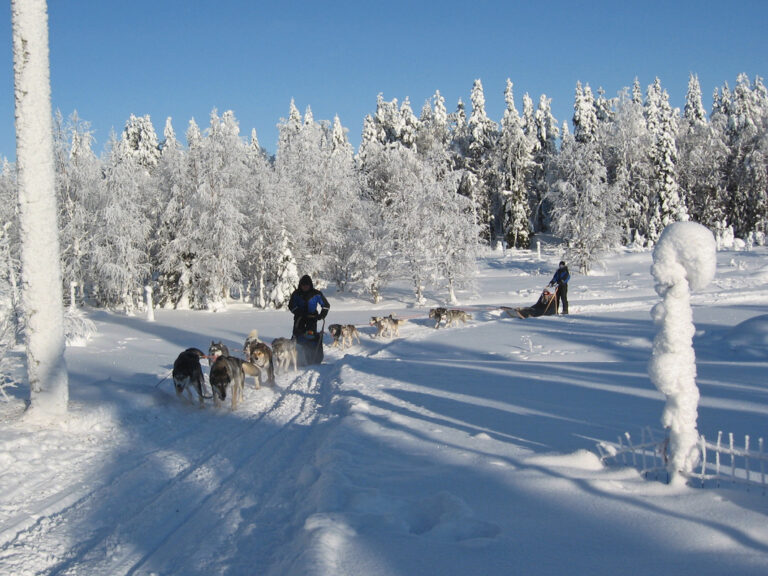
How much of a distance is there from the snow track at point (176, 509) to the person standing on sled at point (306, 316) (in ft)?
17.3

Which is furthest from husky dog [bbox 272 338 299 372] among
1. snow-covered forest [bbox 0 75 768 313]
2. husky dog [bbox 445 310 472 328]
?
snow-covered forest [bbox 0 75 768 313]

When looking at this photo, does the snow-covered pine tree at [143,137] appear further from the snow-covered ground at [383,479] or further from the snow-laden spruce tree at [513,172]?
the snow-covered ground at [383,479]

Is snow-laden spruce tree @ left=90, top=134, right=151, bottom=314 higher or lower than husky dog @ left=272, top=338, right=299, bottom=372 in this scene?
higher

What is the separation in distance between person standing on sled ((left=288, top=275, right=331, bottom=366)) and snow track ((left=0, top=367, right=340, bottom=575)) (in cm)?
526

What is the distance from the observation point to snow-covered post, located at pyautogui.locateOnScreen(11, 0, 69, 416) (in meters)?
6.82

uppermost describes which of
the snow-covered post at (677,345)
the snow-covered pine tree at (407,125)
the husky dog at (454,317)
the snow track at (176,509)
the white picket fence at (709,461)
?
the snow-covered pine tree at (407,125)

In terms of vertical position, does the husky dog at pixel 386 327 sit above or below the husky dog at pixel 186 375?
below

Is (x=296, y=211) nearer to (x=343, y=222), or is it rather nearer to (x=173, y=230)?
(x=343, y=222)

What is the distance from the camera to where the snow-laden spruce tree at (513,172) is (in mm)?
49625

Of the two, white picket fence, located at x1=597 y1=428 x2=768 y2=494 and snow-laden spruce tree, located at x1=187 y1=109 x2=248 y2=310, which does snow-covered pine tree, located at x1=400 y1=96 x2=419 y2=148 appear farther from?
white picket fence, located at x1=597 y1=428 x2=768 y2=494

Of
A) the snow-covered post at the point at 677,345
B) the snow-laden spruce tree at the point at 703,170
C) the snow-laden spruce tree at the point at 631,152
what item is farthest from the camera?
the snow-laden spruce tree at the point at 703,170

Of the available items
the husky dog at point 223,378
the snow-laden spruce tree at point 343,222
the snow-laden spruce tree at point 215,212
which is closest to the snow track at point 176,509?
the husky dog at point 223,378

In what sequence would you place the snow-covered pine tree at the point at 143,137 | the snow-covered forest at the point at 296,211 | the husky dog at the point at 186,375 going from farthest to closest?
the snow-covered pine tree at the point at 143,137 < the snow-covered forest at the point at 296,211 < the husky dog at the point at 186,375

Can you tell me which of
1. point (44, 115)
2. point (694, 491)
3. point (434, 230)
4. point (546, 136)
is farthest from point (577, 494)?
point (546, 136)
